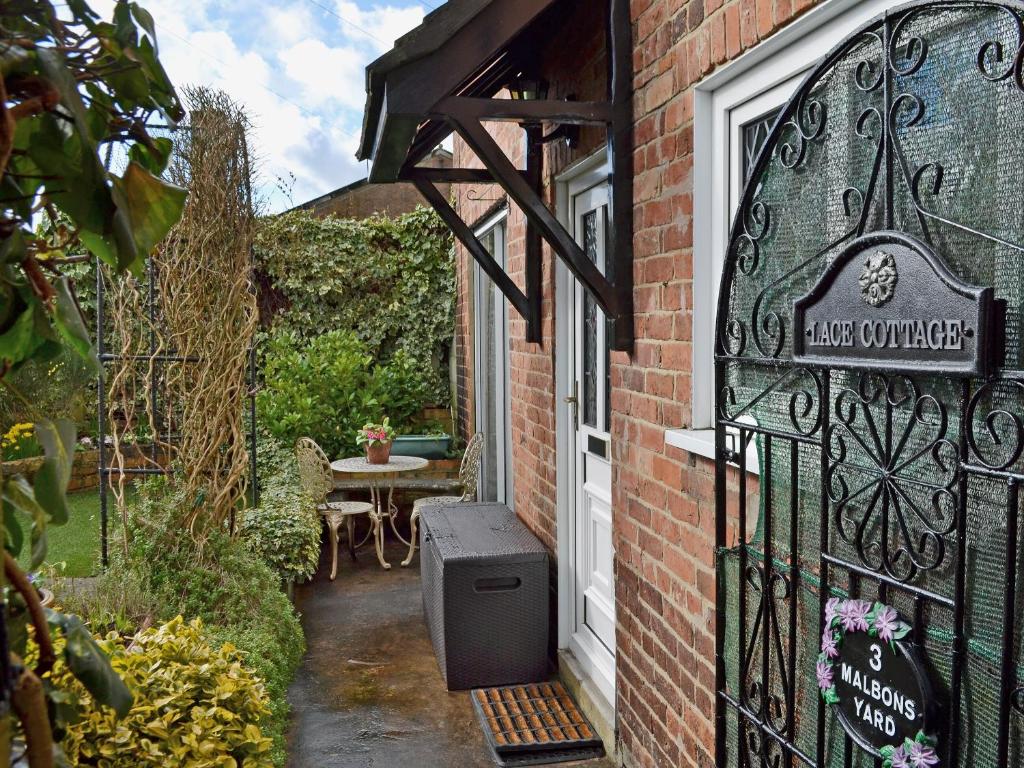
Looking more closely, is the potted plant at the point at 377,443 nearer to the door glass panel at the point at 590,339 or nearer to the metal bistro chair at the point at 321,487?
the metal bistro chair at the point at 321,487

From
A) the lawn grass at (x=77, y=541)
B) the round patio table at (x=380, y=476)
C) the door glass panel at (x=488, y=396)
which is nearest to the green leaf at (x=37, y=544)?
the lawn grass at (x=77, y=541)

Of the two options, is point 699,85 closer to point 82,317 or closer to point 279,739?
point 82,317

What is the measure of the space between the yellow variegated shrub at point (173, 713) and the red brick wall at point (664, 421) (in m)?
1.34

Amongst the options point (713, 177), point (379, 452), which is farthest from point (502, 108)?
point (379, 452)

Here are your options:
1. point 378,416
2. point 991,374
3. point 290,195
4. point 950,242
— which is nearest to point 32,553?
point 991,374

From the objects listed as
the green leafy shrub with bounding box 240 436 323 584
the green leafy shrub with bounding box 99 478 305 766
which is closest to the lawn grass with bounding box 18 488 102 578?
the green leafy shrub with bounding box 240 436 323 584

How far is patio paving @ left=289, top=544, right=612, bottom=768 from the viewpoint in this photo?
394cm

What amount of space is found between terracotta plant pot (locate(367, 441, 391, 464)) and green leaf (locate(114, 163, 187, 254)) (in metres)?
6.53

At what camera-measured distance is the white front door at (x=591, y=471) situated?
Answer: 418 cm

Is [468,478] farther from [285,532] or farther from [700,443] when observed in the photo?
[700,443]

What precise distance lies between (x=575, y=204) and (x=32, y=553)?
3861mm

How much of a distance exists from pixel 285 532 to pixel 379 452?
171cm

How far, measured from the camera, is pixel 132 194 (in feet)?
3.22

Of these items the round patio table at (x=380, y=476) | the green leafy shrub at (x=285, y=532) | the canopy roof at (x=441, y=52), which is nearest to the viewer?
the canopy roof at (x=441, y=52)
